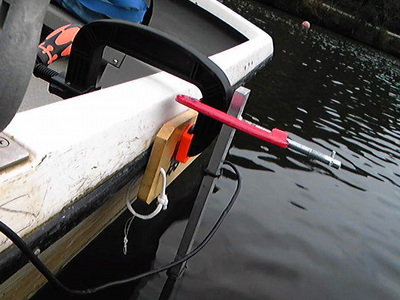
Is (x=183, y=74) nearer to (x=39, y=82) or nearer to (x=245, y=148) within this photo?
(x=39, y=82)

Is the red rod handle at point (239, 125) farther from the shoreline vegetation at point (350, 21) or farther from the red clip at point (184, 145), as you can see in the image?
the shoreline vegetation at point (350, 21)

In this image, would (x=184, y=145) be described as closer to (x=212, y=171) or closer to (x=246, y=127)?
(x=246, y=127)

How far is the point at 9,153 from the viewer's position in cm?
84

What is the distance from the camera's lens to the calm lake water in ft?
8.00

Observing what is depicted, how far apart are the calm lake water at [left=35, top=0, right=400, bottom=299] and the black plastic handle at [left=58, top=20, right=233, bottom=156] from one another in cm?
107

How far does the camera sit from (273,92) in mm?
7422

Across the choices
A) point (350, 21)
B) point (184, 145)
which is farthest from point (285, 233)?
point (350, 21)

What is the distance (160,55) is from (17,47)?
0.91 metres

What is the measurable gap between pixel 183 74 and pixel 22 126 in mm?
686

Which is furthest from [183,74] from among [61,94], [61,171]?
[61,171]

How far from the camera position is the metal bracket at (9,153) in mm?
821

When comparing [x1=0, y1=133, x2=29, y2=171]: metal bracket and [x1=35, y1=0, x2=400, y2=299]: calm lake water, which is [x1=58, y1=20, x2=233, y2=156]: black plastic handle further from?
→ [x1=35, y1=0, x2=400, y2=299]: calm lake water

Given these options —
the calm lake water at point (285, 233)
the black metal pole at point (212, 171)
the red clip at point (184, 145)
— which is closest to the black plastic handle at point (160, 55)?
the red clip at point (184, 145)

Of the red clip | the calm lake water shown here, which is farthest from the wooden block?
the calm lake water
